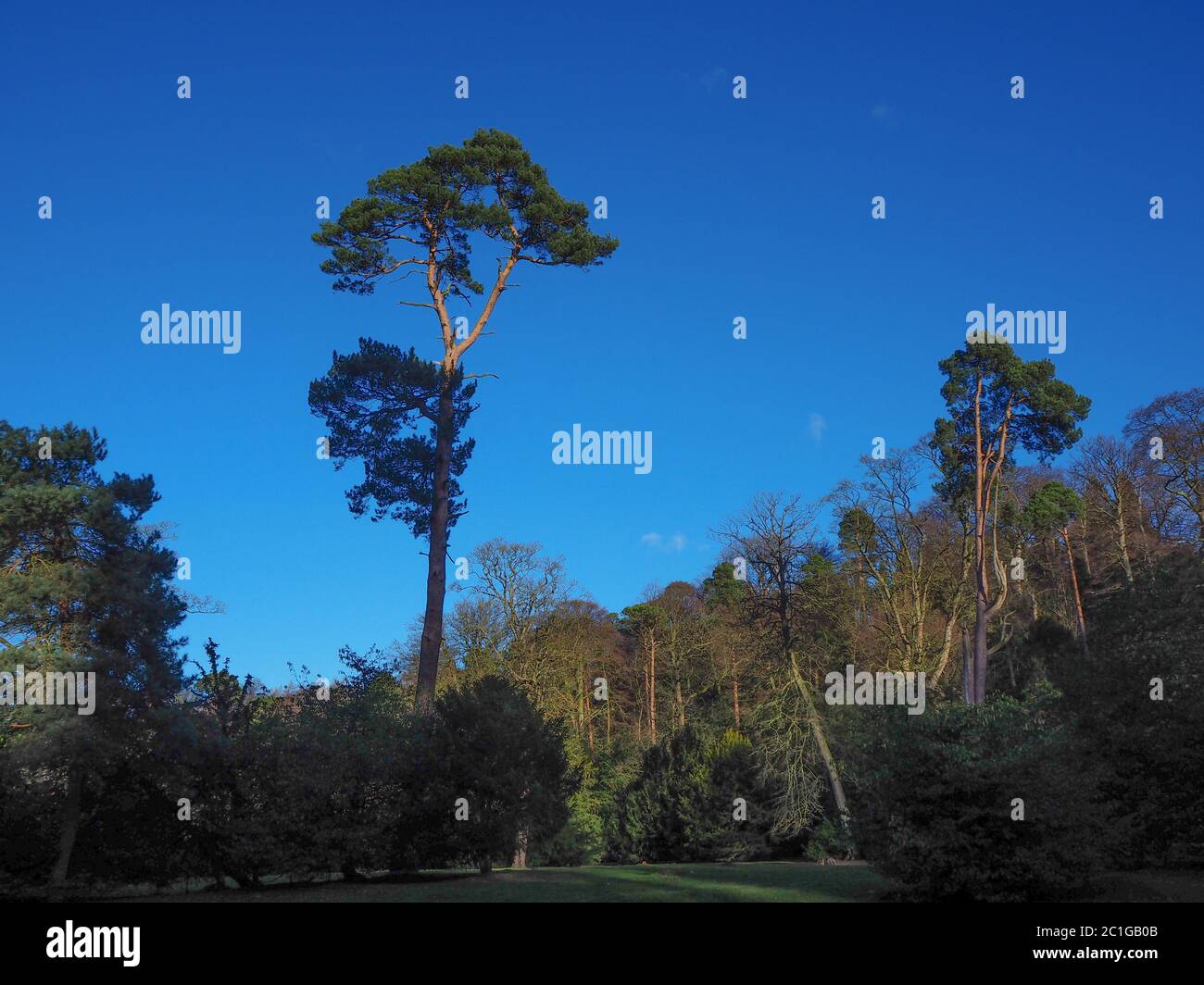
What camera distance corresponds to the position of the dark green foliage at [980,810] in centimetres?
1412

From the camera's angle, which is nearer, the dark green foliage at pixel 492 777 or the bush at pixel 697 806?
the dark green foliage at pixel 492 777

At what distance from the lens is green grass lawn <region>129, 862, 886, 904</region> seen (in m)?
14.6

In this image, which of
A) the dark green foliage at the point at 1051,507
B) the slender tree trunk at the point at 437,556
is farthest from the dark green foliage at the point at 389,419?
the dark green foliage at the point at 1051,507

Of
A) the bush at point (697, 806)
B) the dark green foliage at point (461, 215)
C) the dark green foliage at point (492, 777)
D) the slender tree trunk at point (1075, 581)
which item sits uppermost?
the dark green foliage at point (461, 215)

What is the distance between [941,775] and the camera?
568 inches

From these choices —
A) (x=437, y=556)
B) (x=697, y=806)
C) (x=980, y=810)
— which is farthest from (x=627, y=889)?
(x=697, y=806)

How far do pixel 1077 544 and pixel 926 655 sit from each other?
50.3 ft

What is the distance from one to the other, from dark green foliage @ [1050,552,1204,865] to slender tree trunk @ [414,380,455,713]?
14.3 m

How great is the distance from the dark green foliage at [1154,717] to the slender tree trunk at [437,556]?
14274mm

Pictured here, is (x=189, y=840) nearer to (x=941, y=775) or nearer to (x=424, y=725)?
(x=424, y=725)

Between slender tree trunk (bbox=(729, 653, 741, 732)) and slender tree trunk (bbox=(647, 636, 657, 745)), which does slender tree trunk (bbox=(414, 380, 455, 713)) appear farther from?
slender tree trunk (bbox=(647, 636, 657, 745))

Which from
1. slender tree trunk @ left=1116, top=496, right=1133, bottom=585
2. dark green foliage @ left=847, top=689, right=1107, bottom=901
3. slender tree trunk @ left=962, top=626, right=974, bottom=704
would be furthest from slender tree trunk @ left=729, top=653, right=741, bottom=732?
dark green foliage @ left=847, top=689, right=1107, bottom=901

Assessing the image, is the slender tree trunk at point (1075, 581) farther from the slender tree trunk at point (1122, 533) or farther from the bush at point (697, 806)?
the bush at point (697, 806)
